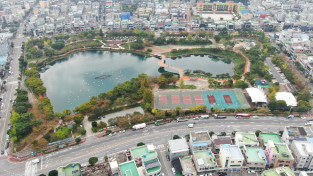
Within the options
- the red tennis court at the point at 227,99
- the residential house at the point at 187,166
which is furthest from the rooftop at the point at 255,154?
the red tennis court at the point at 227,99

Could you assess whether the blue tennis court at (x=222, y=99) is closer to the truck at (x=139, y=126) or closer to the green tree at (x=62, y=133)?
the truck at (x=139, y=126)

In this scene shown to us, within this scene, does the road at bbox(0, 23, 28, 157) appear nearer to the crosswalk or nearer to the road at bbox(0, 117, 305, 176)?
the crosswalk

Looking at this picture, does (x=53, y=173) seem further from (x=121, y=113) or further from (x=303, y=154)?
(x=303, y=154)

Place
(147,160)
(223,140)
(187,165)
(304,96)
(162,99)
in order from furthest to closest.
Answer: (162,99)
(304,96)
(223,140)
(187,165)
(147,160)

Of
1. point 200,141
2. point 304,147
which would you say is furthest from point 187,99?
point 304,147

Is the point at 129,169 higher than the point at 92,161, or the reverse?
the point at 129,169

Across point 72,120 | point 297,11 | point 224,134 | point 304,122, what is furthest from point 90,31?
point 297,11
